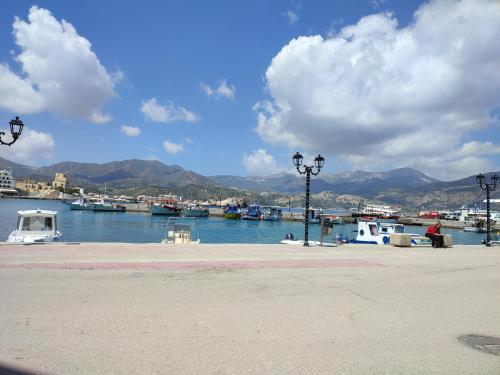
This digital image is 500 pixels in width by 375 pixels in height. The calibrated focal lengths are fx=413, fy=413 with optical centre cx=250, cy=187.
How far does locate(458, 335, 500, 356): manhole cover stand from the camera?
6168 mm

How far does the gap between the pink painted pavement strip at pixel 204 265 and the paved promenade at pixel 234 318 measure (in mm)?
64

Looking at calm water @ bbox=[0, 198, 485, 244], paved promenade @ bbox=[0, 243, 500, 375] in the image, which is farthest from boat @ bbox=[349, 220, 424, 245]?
calm water @ bbox=[0, 198, 485, 244]

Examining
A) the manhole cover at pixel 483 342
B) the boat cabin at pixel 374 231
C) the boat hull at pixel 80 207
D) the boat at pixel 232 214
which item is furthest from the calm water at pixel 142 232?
the manhole cover at pixel 483 342

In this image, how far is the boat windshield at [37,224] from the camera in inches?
999

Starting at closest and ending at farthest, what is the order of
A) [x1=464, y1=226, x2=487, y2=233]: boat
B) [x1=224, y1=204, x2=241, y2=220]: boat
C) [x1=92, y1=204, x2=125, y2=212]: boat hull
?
[x1=464, y1=226, x2=487, y2=233]: boat, [x1=224, y1=204, x2=241, y2=220]: boat, [x1=92, y1=204, x2=125, y2=212]: boat hull

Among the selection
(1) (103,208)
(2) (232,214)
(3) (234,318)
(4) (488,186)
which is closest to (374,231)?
(4) (488,186)

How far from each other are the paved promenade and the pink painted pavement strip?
2.5 inches

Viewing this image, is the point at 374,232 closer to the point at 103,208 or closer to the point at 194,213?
the point at 194,213

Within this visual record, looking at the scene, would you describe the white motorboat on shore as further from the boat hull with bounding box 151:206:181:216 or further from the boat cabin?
the boat hull with bounding box 151:206:181:216

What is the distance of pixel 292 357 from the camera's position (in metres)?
5.53

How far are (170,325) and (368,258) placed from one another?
12.3 m

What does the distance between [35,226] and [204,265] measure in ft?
56.6

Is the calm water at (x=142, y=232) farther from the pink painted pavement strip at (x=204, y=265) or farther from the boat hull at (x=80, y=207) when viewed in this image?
the pink painted pavement strip at (x=204, y=265)

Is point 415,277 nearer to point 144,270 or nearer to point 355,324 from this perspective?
point 355,324
